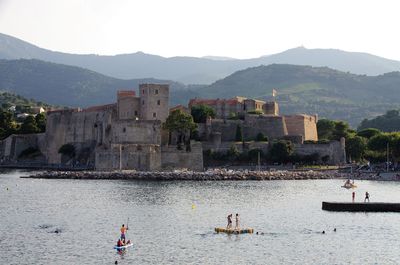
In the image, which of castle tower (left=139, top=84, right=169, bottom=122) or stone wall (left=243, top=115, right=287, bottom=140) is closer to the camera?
castle tower (left=139, top=84, right=169, bottom=122)

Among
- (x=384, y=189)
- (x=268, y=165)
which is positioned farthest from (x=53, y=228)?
(x=268, y=165)

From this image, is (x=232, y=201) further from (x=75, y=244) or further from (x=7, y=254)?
(x=7, y=254)

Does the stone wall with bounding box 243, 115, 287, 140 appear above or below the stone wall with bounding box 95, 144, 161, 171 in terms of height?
above

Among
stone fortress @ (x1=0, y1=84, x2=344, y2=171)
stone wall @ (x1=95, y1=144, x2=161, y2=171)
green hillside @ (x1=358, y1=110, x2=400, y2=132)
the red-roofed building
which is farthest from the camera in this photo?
green hillside @ (x1=358, y1=110, x2=400, y2=132)

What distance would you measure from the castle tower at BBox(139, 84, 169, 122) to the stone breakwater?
12709 millimetres

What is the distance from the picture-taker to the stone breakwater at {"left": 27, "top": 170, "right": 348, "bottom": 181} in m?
71.6

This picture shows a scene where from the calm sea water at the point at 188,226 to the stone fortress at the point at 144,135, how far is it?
51.3ft

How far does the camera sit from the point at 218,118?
9356 cm

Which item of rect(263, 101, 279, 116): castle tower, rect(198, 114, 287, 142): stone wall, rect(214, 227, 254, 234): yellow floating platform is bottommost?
rect(214, 227, 254, 234): yellow floating platform

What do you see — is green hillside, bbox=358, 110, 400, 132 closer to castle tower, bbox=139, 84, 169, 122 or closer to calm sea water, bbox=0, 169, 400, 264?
castle tower, bbox=139, 84, 169, 122

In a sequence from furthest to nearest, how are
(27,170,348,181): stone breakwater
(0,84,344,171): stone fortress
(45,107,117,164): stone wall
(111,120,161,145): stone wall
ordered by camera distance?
(45,107,117,164): stone wall
(111,120,161,145): stone wall
(0,84,344,171): stone fortress
(27,170,348,181): stone breakwater

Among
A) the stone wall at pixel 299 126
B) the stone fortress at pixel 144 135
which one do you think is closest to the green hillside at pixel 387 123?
the stone fortress at pixel 144 135

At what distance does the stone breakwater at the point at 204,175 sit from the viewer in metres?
71.6

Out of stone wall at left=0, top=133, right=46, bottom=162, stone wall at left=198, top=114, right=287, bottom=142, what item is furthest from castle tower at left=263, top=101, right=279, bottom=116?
stone wall at left=0, top=133, right=46, bottom=162
